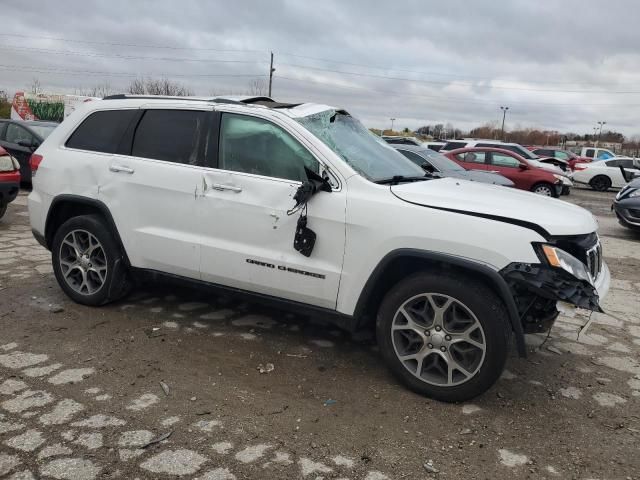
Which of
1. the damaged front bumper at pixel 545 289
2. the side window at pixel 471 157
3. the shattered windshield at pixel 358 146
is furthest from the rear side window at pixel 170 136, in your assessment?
the side window at pixel 471 157

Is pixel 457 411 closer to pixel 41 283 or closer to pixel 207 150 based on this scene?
pixel 207 150

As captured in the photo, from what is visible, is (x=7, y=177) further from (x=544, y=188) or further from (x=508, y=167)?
(x=544, y=188)

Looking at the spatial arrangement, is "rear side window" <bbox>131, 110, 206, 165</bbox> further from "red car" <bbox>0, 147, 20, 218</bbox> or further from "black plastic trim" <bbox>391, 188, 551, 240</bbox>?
"red car" <bbox>0, 147, 20, 218</bbox>

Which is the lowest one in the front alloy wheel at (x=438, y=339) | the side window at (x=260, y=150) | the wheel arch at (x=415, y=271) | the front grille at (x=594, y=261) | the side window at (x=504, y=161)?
the front alloy wheel at (x=438, y=339)

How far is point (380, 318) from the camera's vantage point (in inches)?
136

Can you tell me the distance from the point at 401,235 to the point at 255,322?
177 centimetres

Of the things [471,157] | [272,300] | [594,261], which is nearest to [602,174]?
[471,157]

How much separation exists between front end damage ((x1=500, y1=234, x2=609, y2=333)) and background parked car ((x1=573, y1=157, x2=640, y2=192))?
21108mm

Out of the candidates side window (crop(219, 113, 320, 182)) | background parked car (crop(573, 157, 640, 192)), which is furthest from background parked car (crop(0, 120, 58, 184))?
background parked car (crop(573, 157, 640, 192))

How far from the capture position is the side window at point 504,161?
15.9 meters

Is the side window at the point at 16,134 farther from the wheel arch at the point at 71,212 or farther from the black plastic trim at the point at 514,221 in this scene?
the black plastic trim at the point at 514,221

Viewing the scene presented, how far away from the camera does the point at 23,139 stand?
11.3 meters

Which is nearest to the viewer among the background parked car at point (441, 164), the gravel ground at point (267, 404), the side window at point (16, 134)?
the gravel ground at point (267, 404)

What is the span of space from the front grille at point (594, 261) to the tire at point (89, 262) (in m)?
3.50
